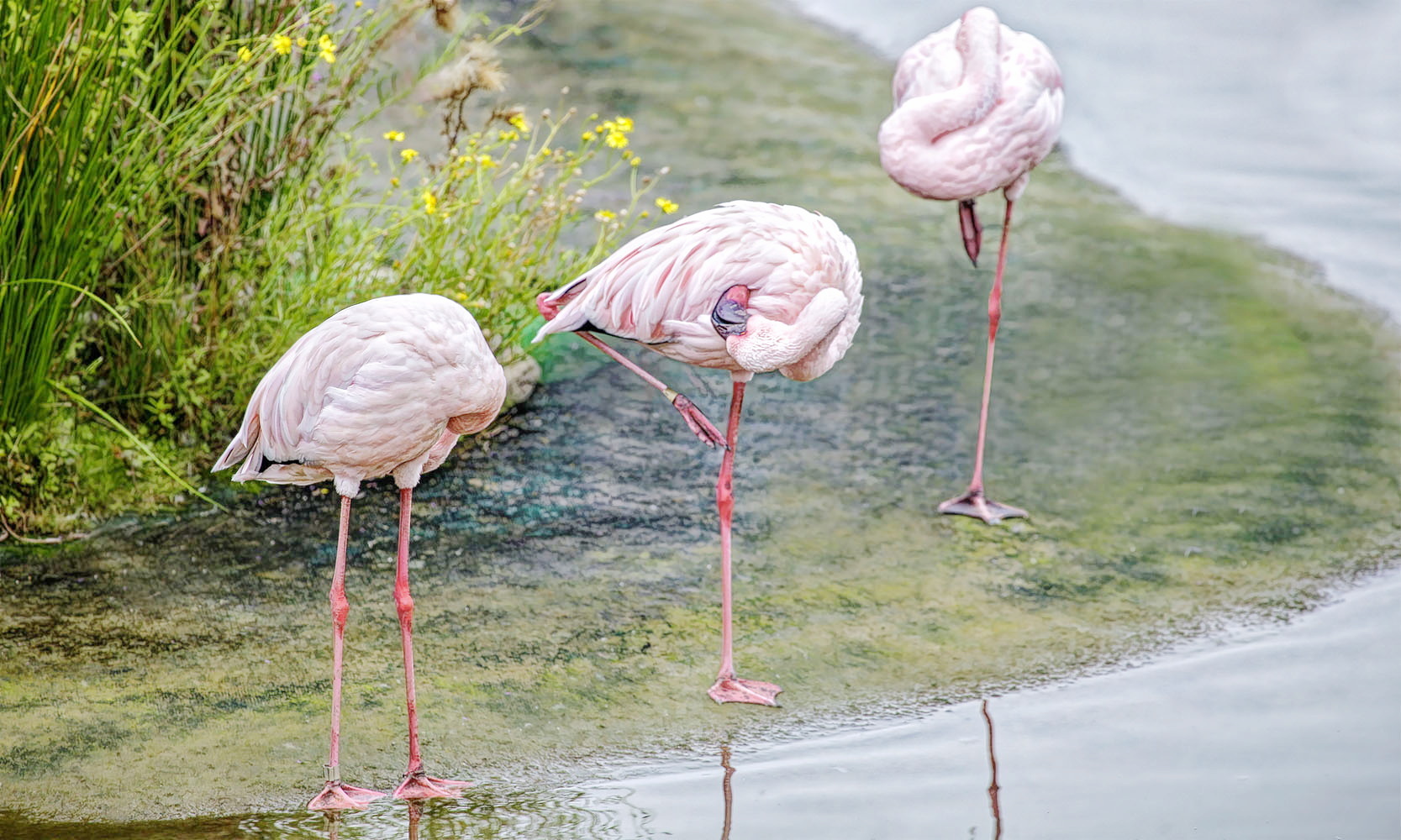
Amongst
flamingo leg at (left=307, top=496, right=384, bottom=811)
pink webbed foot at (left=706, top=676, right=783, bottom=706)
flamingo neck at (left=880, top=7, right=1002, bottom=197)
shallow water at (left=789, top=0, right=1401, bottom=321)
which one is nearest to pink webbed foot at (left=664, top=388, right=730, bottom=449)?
pink webbed foot at (left=706, top=676, right=783, bottom=706)

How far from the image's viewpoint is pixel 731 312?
3820mm

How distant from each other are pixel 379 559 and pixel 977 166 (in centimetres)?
222

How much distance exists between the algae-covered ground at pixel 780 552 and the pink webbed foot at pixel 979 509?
6 centimetres

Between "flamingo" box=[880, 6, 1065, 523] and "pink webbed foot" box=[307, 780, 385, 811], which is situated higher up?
"flamingo" box=[880, 6, 1065, 523]

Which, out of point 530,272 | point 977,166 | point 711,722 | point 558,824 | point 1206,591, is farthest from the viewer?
point 530,272

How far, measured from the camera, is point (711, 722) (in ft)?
12.0

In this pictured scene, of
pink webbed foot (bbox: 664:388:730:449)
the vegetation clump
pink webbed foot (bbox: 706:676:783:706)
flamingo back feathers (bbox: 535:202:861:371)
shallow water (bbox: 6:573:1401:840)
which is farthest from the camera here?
the vegetation clump

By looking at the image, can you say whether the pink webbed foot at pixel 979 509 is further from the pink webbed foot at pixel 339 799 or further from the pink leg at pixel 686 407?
the pink webbed foot at pixel 339 799

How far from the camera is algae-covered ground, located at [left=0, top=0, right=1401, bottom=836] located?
359 centimetres

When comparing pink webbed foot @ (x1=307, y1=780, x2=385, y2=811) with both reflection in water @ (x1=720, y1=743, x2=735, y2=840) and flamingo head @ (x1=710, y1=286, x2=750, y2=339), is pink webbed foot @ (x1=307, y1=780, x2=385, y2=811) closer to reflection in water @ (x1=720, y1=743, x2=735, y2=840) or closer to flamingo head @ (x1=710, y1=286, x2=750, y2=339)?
reflection in water @ (x1=720, y1=743, x2=735, y2=840)

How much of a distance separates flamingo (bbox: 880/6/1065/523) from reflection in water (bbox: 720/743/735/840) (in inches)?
62.0

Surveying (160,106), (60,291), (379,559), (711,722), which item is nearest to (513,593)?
(379,559)

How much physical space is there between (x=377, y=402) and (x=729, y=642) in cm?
113

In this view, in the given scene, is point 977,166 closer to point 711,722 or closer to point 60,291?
point 711,722
